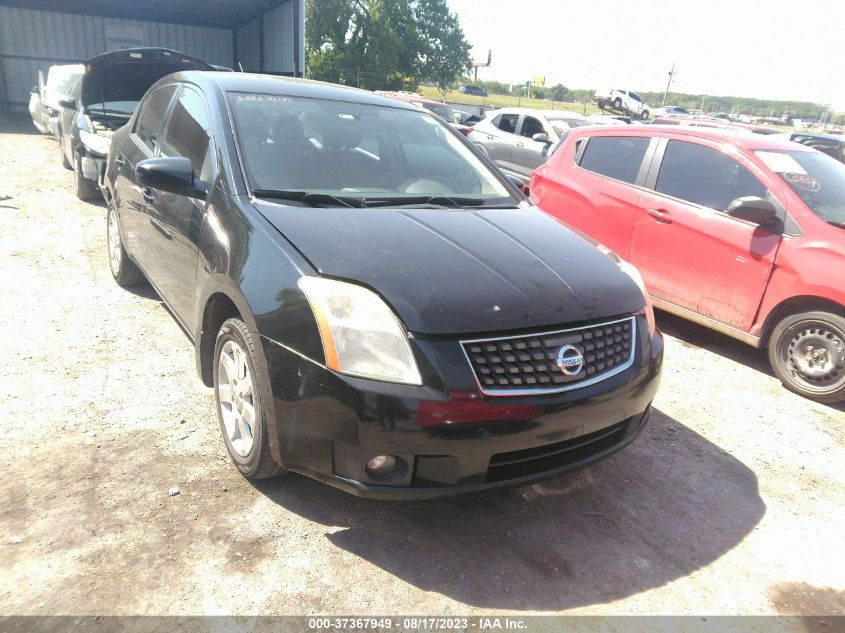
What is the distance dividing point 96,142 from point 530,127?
7156 millimetres

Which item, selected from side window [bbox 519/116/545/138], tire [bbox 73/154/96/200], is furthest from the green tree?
tire [bbox 73/154/96/200]

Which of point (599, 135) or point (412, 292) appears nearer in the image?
point (412, 292)

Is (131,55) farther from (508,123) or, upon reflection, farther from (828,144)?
(828,144)

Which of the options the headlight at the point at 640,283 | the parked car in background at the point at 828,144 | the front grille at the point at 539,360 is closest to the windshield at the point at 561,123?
the parked car in background at the point at 828,144

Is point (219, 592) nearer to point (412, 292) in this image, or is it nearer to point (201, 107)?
point (412, 292)

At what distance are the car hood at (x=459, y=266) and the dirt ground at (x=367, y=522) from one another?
920 mm

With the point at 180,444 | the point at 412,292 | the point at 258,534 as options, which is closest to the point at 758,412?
the point at 412,292

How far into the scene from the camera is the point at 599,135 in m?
5.66

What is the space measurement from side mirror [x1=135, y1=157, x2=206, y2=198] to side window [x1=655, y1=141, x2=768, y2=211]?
3.71 metres

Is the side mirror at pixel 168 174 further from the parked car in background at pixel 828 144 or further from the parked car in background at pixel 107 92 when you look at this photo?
the parked car in background at pixel 828 144

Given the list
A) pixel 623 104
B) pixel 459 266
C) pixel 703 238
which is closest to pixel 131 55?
pixel 703 238

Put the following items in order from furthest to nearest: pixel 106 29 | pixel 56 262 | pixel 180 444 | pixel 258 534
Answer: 1. pixel 106 29
2. pixel 56 262
3. pixel 180 444
4. pixel 258 534

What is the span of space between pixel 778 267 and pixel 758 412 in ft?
3.38

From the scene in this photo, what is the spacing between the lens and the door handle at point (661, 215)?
15.7 ft
